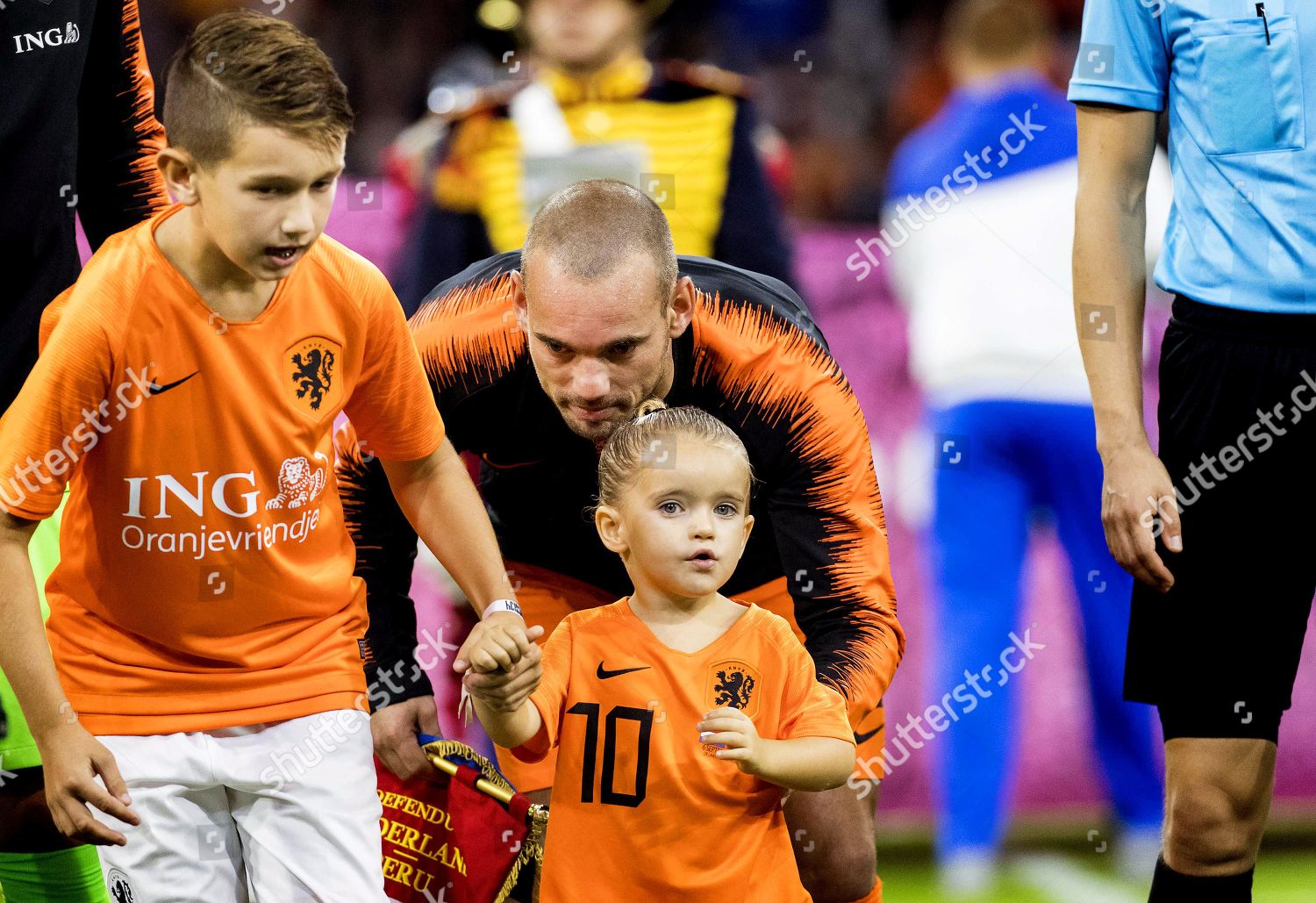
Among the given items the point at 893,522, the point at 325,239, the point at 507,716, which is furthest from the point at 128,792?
the point at 893,522

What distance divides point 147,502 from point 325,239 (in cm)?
37

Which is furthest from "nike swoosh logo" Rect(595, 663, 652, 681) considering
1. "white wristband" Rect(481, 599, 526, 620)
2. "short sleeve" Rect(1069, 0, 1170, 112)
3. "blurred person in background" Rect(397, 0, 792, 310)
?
"blurred person in background" Rect(397, 0, 792, 310)

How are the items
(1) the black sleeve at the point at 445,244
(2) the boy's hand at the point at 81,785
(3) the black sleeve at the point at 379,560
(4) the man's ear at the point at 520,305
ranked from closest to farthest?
(2) the boy's hand at the point at 81,785 → (4) the man's ear at the point at 520,305 → (3) the black sleeve at the point at 379,560 → (1) the black sleeve at the point at 445,244

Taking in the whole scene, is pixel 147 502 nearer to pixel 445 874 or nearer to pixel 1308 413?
pixel 445 874

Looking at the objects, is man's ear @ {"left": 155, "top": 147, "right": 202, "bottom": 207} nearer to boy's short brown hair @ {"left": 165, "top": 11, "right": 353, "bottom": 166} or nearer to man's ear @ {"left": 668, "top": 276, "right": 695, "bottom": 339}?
boy's short brown hair @ {"left": 165, "top": 11, "right": 353, "bottom": 166}

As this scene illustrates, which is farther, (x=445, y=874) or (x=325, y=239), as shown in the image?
(x=445, y=874)

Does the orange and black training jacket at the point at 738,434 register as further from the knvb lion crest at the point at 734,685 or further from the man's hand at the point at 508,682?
the man's hand at the point at 508,682

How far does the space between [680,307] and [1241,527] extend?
759mm

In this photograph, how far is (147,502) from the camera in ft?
5.74

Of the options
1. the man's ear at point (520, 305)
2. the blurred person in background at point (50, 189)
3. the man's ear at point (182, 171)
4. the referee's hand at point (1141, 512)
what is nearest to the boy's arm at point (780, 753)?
the referee's hand at point (1141, 512)

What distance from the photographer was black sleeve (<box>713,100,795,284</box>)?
128 inches

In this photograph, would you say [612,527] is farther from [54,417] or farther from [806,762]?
[54,417]

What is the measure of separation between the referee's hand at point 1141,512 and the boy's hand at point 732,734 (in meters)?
0.51

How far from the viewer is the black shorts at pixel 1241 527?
1831mm
